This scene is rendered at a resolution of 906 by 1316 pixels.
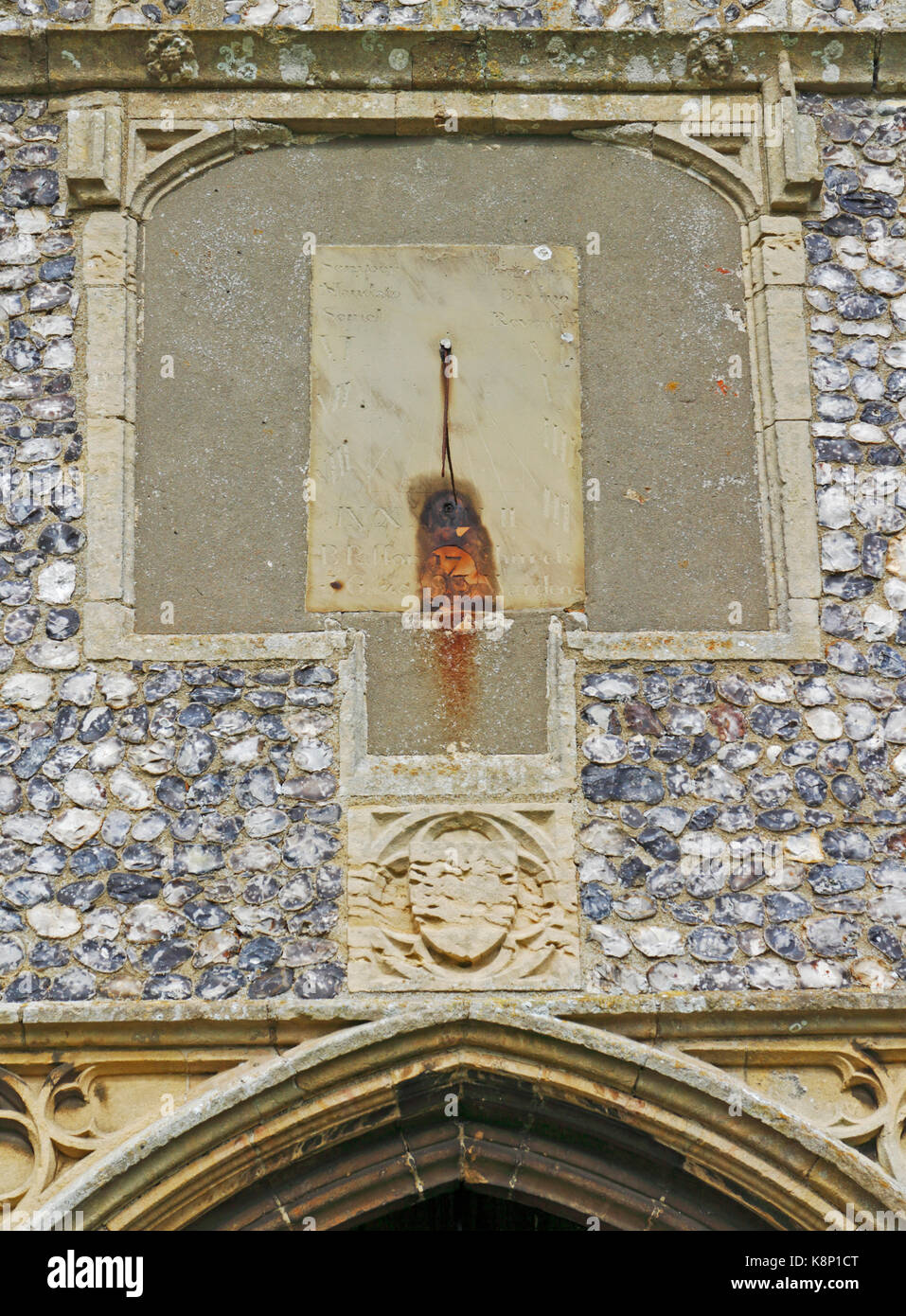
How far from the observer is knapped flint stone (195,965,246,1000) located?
266 inches

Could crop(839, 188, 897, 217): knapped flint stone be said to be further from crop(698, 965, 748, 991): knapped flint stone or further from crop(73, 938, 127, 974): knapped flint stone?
crop(73, 938, 127, 974): knapped flint stone

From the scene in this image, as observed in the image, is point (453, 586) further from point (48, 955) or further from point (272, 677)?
point (48, 955)

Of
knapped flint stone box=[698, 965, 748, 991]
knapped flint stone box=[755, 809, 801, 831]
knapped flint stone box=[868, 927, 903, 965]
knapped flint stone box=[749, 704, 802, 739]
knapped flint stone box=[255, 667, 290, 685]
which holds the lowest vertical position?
knapped flint stone box=[698, 965, 748, 991]

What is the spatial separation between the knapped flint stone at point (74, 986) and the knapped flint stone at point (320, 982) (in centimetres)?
65

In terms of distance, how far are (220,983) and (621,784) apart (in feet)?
4.75

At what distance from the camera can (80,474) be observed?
7.45m

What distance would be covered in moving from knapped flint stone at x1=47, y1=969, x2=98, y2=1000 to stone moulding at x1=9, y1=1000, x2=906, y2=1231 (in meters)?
0.45

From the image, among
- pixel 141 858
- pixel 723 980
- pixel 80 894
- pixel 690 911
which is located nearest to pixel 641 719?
pixel 690 911

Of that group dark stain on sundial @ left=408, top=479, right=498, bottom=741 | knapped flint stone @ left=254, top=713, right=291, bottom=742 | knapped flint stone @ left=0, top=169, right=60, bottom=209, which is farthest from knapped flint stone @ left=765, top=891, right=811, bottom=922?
knapped flint stone @ left=0, top=169, right=60, bottom=209

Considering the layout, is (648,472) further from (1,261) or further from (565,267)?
(1,261)

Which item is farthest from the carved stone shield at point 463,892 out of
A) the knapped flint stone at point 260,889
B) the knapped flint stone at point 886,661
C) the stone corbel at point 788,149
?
the stone corbel at point 788,149

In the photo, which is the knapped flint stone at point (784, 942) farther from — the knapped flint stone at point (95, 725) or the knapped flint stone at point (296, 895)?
the knapped flint stone at point (95, 725)

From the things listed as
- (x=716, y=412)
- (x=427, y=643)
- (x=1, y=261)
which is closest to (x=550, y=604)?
(x=427, y=643)

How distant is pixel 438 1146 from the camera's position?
269 inches
